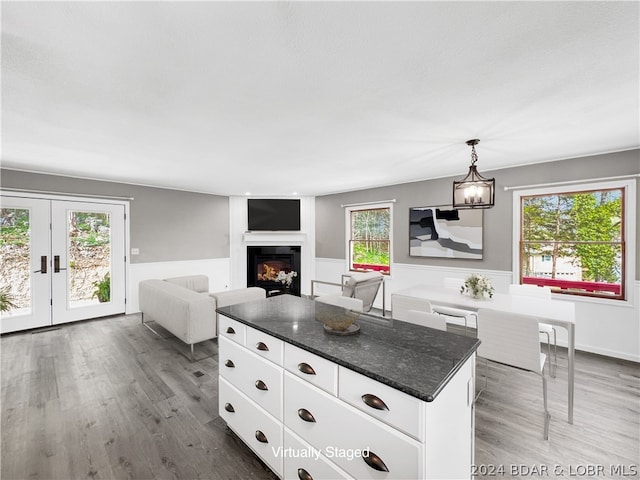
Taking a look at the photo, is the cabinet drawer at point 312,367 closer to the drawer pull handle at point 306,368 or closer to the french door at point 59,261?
the drawer pull handle at point 306,368

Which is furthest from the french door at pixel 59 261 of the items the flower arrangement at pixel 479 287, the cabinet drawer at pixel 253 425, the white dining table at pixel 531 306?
the flower arrangement at pixel 479 287

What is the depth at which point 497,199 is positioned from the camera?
4113mm

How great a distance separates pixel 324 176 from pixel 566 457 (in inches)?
161

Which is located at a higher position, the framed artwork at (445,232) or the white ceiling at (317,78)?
the white ceiling at (317,78)

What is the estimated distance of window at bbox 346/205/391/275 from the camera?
5535 millimetres

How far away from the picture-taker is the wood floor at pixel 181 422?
1.76 metres

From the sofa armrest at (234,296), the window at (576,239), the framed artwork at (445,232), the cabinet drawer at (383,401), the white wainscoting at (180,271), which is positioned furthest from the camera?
the white wainscoting at (180,271)

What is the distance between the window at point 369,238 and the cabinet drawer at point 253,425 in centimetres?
402

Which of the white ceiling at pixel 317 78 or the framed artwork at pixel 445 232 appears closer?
the white ceiling at pixel 317 78

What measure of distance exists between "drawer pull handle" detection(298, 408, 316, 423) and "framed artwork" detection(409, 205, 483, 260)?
3879 mm

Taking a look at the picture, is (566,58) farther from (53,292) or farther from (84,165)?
(53,292)

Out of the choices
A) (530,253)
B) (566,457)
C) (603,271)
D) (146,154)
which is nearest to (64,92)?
(146,154)

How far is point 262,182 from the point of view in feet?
16.8

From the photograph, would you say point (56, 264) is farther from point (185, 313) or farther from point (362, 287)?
point (362, 287)
